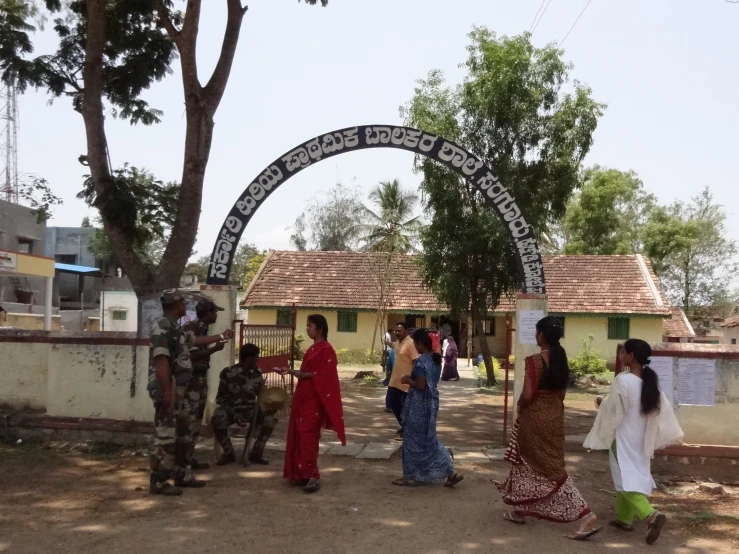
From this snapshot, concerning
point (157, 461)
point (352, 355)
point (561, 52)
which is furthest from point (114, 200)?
point (352, 355)

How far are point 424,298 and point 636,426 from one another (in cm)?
2292

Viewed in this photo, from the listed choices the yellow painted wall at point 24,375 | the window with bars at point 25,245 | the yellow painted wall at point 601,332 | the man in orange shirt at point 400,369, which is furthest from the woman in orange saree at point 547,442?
the window with bars at point 25,245

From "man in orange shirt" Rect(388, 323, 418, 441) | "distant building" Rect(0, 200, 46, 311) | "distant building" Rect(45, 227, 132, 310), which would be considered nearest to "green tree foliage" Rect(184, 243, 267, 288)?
"distant building" Rect(45, 227, 132, 310)

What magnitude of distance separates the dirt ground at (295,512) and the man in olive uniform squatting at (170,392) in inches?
8.8

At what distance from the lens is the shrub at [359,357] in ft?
88.1

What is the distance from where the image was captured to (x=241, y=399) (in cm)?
755

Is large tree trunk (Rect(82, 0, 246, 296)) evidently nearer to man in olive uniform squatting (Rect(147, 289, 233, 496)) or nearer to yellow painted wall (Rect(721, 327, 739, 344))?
man in olive uniform squatting (Rect(147, 289, 233, 496))

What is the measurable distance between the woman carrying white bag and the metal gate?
4828 millimetres

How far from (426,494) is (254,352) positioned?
2.24m

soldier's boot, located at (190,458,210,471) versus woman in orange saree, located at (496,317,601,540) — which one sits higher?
woman in orange saree, located at (496,317,601,540)

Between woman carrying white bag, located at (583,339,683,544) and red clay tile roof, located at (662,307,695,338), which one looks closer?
woman carrying white bag, located at (583,339,683,544)

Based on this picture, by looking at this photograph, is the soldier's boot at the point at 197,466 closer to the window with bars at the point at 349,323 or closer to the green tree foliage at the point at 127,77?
the green tree foliage at the point at 127,77

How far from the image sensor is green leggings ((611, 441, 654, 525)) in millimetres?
5480

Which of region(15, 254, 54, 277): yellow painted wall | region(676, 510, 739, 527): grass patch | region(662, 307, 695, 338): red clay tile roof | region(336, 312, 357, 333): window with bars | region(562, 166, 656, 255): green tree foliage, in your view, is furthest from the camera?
region(562, 166, 656, 255): green tree foliage
